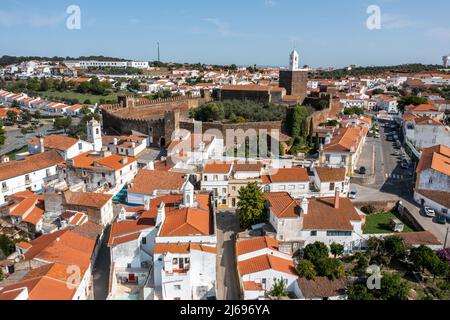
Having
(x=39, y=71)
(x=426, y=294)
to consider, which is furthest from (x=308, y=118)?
(x=39, y=71)

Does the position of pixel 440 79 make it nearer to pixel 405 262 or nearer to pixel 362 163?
pixel 362 163

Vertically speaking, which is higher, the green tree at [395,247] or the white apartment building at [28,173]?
the white apartment building at [28,173]

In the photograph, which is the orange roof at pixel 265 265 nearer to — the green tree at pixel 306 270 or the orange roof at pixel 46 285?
the green tree at pixel 306 270

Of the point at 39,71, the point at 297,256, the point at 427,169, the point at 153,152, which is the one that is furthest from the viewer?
the point at 39,71

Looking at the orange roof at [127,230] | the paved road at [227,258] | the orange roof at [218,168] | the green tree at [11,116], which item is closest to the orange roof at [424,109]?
the orange roof at [218,168]

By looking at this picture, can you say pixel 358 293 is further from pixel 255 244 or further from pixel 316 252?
pixel 255 244

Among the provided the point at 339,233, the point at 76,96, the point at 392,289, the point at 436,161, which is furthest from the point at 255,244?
the point at 76,96
